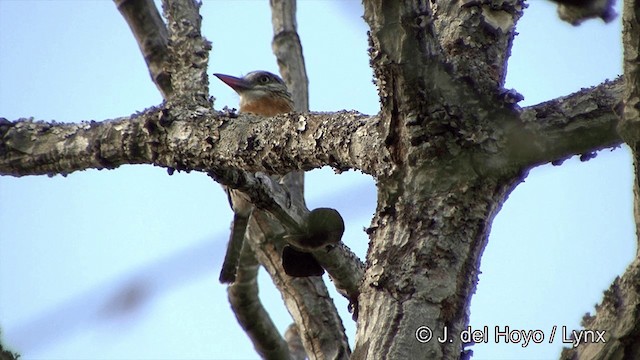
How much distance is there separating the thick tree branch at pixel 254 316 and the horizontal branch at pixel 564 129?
3.16 m

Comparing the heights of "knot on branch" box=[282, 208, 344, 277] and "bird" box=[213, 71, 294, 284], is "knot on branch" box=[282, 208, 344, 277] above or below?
below

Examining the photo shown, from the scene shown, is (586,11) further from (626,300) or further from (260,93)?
(260,93)

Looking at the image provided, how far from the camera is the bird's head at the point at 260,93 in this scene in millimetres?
8083

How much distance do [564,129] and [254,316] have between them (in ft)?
11.1

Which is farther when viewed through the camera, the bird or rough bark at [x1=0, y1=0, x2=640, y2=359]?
the bird

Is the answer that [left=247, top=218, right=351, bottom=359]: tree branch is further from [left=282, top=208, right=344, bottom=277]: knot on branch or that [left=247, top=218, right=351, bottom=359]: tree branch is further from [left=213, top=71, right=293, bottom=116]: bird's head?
[left=213, top=71, right=293, bottom=116]: bird's head

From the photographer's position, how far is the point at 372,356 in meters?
2.39

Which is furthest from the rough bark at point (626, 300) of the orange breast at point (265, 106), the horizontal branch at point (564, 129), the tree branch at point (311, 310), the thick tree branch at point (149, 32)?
the orange breast at point (265, 106)

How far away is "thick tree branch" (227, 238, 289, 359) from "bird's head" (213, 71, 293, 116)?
2409 millimetres

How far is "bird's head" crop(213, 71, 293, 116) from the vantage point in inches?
318

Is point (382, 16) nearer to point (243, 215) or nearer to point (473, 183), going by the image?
point (473, 183)

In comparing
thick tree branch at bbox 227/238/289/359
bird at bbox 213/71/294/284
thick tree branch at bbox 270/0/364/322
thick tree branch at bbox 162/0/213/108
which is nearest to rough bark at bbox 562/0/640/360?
thick tree branch at bbox 162/0/213/108

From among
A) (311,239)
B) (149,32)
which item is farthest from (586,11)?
(149,32)

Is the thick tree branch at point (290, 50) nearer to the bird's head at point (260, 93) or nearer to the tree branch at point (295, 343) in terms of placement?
the tree branch at point (295, 343)
